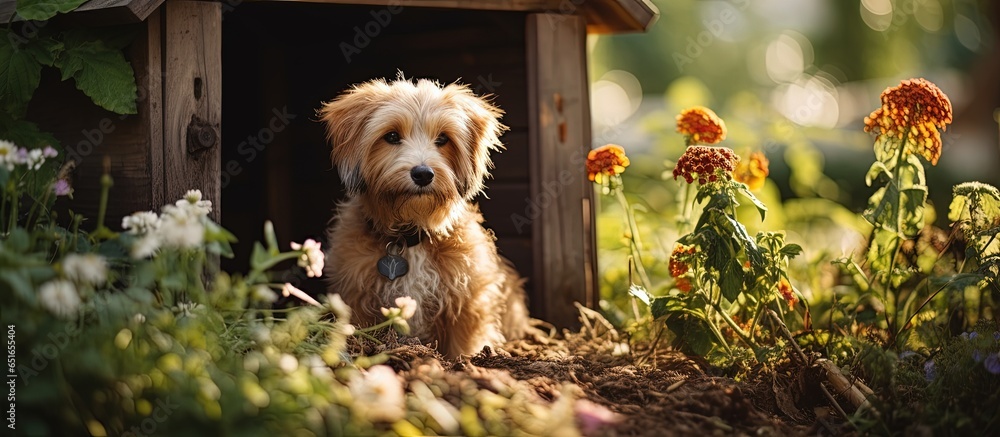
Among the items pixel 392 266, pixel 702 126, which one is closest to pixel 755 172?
pixel 702 126

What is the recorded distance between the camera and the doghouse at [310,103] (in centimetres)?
357

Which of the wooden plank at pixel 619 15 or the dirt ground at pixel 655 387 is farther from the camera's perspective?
the wooden plank at pixel 619 15

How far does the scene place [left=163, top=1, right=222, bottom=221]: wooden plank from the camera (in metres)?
3.55

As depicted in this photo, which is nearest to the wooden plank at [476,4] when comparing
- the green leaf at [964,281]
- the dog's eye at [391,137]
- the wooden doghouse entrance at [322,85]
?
the wooden doghouse entrance at [322,85]

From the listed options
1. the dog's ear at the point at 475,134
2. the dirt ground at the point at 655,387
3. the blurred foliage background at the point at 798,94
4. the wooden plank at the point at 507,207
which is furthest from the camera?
the blurred foliage background at the point at 798,94

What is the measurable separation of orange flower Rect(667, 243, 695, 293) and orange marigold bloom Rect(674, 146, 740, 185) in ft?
0.98

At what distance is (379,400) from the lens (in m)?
2.25

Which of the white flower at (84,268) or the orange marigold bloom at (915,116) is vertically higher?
the orange marigold bloom at (915,116)

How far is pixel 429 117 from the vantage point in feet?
12.6

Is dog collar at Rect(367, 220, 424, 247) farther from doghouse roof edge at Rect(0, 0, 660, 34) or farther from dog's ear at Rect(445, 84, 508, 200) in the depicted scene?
doghouse roof edge at Rect(0, 0, 660, 34)

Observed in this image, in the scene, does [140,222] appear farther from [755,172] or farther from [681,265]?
[755,172]

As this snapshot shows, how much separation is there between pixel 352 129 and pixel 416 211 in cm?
48

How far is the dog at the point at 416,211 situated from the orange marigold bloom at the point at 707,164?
1.04m

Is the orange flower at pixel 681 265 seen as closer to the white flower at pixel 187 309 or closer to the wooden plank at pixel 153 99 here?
the white flower at pixel 187 309
